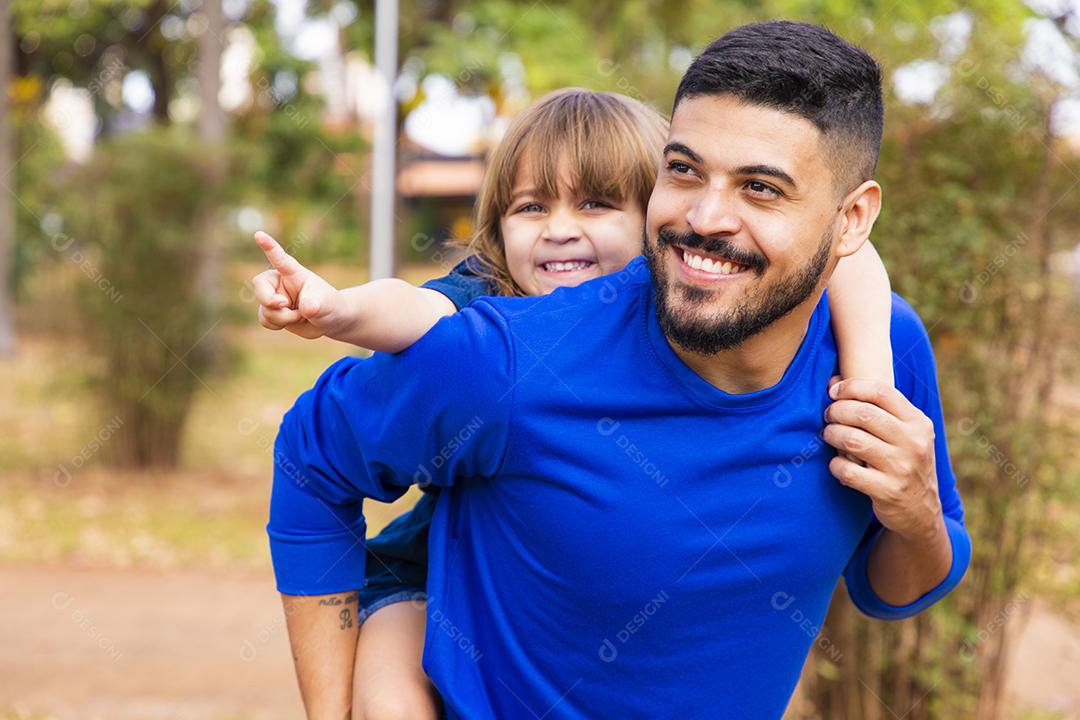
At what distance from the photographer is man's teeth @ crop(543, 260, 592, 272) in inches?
100

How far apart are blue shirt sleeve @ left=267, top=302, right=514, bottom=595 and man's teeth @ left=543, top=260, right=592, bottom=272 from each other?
0.61m

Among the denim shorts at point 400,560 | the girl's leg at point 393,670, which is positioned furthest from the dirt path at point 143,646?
the girl's leg at point 393,670

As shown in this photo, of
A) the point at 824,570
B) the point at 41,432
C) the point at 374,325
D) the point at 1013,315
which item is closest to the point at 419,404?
the point at 374,325

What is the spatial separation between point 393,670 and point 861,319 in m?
1.01

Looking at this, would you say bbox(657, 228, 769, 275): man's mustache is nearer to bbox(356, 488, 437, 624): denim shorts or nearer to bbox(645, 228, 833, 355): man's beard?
bbox(645, 228, 833, 355): man's beard

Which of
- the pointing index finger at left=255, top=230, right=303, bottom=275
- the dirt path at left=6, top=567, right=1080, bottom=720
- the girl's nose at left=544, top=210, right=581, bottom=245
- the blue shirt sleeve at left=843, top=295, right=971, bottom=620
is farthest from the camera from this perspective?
the dirt path at left=6, top=567, right=1080, bottom=720

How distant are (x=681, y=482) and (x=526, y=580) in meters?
0.30

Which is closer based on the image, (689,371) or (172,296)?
(689,371)

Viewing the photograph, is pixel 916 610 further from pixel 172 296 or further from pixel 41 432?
pixel 41 432

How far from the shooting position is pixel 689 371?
1.92m

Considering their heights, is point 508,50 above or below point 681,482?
below

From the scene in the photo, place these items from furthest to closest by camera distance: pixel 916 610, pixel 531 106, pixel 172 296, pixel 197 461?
1. pixel 197 461
2. pixel 172 296
3. pixel 531 106
4. pixel 916 610

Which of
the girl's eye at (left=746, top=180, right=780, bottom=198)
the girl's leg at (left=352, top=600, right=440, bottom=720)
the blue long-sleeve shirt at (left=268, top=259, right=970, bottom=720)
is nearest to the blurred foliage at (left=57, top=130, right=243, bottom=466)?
the girl's leg at (left=352, top=600, right=440, bottom=720)

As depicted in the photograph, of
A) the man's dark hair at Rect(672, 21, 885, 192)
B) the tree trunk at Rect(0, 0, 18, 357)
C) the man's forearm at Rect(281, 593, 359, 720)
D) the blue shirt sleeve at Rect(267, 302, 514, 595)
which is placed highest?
the man's dark hair at Rect(672, 21, 885, 192)
